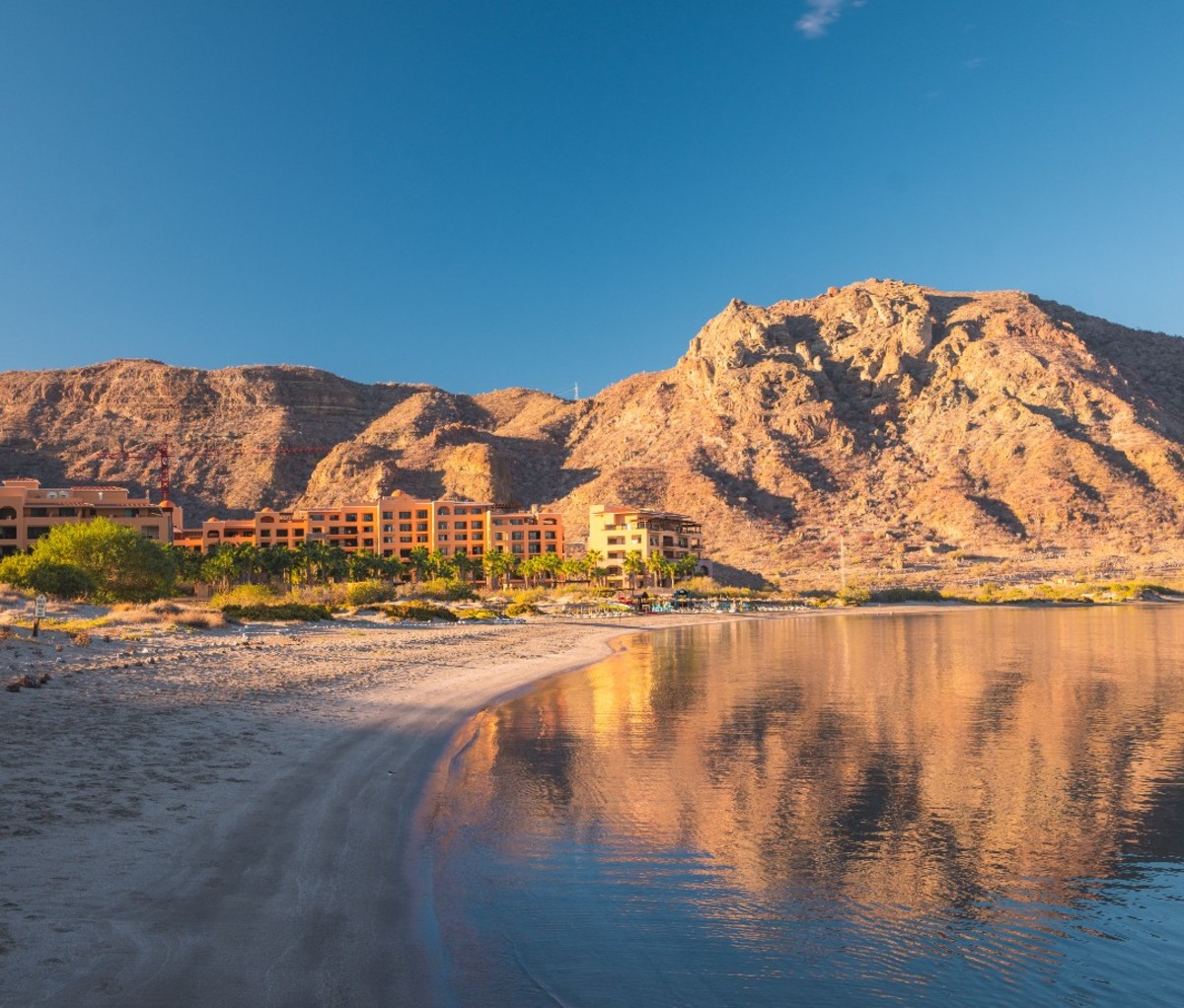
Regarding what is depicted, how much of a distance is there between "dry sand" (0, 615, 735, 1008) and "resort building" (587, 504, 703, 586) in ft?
292

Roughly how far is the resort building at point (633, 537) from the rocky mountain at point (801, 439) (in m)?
11.2

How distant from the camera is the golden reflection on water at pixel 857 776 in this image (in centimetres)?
1102

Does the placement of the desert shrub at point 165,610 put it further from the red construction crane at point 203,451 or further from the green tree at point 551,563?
the red construction crane at point 203,451

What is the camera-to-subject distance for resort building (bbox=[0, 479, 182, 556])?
320ft

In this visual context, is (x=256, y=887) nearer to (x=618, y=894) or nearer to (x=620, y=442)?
(x=618, y=894)

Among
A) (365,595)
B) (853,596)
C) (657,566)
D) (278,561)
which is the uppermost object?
(278,561)

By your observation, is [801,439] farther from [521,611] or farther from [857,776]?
[857,776]

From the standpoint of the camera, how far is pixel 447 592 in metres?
84.1

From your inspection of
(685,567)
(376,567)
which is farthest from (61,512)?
(685,567)

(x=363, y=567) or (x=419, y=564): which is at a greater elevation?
(x=419, y=564)

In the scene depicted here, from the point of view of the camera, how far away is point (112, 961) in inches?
283

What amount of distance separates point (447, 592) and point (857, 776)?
232 feet

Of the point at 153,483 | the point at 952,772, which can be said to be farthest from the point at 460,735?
the point at 153,483

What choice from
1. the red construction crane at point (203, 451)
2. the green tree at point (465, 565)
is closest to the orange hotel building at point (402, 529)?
the green tree at point (465, 565)
